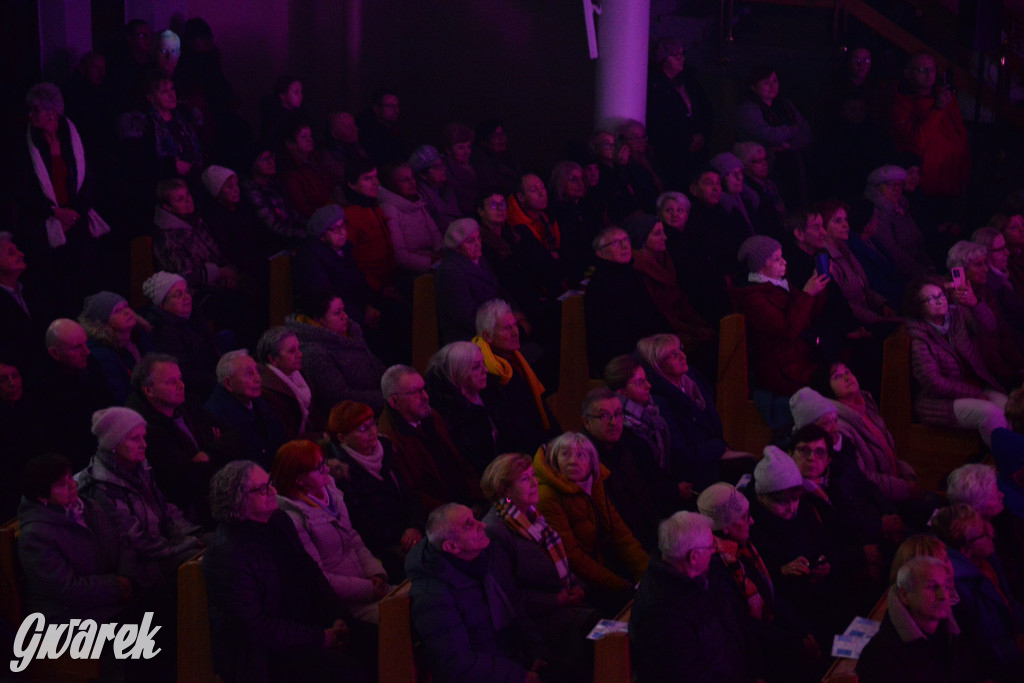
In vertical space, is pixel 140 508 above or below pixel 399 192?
below

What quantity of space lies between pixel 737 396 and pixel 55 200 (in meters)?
2.93

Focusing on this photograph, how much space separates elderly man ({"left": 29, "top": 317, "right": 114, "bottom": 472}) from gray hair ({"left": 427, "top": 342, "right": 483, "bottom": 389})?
118cm

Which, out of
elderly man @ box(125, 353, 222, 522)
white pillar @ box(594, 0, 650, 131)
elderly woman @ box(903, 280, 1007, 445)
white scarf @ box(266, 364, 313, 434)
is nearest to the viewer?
elderly man @ box(125, 353, 222, 522)

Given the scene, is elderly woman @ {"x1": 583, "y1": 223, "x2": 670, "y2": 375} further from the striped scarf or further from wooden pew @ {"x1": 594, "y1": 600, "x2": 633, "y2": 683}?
wooden pew @ {"x1": 594, "y1": 600, "x2": 633, "y2": 683}

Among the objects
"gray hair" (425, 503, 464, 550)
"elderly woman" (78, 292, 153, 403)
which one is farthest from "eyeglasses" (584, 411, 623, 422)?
"elderly woman" (78, 292, 153, 403)

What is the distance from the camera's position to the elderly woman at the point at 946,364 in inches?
224

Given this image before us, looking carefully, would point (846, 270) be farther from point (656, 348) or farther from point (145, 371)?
point (145, 371)

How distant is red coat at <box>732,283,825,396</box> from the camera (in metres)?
5.77

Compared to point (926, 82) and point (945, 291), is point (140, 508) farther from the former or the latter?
point (926, 82)

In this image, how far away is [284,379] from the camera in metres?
5.14

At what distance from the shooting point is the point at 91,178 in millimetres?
6176

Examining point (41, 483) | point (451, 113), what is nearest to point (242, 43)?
point (451, 113)

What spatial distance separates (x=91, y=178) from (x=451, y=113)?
138 inches

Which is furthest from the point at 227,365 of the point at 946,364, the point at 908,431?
the point at 946,364
